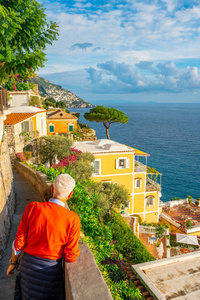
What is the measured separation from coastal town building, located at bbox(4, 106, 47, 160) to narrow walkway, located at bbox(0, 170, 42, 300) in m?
4.34

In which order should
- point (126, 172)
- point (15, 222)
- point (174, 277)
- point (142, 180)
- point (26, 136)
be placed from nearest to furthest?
point (15, 222) → point (174, 277) → point (26, 136) → point (126, 172) → point (142, 180)

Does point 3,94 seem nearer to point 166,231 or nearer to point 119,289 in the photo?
point 119,289

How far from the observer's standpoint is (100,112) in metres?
36.4

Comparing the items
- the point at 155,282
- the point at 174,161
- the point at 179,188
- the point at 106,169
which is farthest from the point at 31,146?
the point at 174,161

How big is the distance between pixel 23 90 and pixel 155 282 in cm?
2572

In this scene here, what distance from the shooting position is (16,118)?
1911 centimetres

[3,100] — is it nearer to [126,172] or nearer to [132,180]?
[126,172]

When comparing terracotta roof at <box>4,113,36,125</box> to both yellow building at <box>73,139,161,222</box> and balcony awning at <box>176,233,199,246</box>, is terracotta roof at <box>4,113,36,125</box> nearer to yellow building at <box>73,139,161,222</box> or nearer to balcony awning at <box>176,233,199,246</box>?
yellow building at <box>73,139,161,222</box>

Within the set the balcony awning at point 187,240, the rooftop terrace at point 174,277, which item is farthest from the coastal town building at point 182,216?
the rooftop terrace at point 174,277

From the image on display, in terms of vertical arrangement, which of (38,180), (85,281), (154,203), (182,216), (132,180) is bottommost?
(182,216)

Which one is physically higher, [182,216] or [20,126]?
[20,126]

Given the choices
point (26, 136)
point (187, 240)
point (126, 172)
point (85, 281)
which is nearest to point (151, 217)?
point (187, 240)

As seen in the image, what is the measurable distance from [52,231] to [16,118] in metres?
17.9

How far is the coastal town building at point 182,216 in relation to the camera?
27531 millimetres
